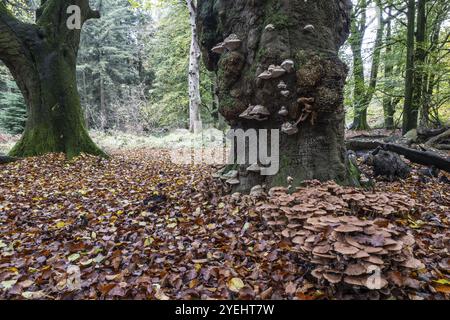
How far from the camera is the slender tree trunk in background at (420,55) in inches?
348

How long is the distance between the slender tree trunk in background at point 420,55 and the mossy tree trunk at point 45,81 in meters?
10.6

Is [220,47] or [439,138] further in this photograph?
[439,138]

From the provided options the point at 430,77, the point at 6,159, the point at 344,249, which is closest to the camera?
the point at 344,249

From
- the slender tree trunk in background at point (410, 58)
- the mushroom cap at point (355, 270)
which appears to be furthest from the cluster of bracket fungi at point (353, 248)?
the slender tree trunk in background at point (410, 58)

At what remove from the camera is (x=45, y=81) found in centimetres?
839

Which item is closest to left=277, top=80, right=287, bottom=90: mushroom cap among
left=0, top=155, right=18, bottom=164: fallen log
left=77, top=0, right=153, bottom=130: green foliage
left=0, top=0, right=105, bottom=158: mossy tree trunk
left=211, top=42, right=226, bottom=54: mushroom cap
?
left=211, top=42, right=226, bottom=54: mushroom cap

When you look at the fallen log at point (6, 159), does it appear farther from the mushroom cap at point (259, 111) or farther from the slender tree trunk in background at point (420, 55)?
the slender tree trunk in background at point (420, 55)

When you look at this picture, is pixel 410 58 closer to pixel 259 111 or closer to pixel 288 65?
pixel 288 65

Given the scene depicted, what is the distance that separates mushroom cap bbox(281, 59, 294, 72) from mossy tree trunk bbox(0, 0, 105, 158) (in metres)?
6.97

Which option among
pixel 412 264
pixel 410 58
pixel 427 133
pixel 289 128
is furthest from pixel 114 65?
pixel 412 264

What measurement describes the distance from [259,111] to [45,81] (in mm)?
7458

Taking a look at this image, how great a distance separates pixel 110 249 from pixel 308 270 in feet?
7.44

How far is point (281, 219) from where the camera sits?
121 inches
